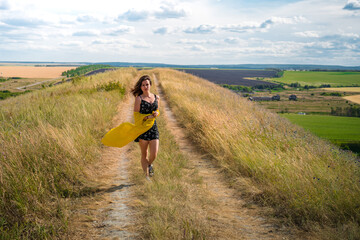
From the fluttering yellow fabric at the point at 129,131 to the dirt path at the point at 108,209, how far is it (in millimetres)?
794

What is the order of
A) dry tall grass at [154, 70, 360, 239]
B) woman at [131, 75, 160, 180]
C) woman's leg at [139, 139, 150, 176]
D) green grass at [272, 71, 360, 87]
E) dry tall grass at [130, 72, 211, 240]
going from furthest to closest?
green grass at [272, 71, 360, 87] → woman's leg at [139, 139, 150, 176] → woman at [131, 75, 160, 180] → dry tall grass at [154, 70, 360, 239] → dry tall grass at [130, 72, 211, 240]

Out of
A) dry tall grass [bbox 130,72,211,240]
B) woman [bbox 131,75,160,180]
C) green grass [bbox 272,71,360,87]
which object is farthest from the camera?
green grass [bbox 272,71,360,87]

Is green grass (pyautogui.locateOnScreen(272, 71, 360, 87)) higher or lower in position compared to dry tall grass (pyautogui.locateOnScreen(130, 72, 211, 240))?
higher

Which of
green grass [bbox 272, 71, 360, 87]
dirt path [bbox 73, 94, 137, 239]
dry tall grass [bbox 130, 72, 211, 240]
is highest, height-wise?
green grass [bbox 272, 71, 360, 87]

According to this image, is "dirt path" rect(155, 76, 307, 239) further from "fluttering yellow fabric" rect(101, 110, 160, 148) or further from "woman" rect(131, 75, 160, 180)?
"fluttering yellow fabric" rect(101, 110, 160, 148)

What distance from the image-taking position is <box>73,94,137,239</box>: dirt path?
3.46 m

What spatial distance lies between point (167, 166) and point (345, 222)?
3.32 metres

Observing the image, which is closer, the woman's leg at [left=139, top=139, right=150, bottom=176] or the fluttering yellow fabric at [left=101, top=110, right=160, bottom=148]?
the fluttering yellow fabric at [left=101, top=110, right=160, bottom=148]

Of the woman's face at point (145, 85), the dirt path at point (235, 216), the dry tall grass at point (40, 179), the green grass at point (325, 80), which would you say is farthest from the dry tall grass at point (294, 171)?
the green grass at point (325, 80)

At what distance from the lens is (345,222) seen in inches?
136

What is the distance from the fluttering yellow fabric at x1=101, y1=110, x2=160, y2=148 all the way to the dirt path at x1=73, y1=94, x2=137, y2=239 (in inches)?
31.3

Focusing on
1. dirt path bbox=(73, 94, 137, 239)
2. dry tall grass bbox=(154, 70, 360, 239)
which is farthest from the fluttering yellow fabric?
dry tall grass bbox=(154, 70, 360, 239)

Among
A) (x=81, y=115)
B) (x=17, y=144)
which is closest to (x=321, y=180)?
(x=17, y=144)

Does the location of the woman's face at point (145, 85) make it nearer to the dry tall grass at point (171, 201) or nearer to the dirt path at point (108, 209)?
the dry tall grass at point (171, 201)
